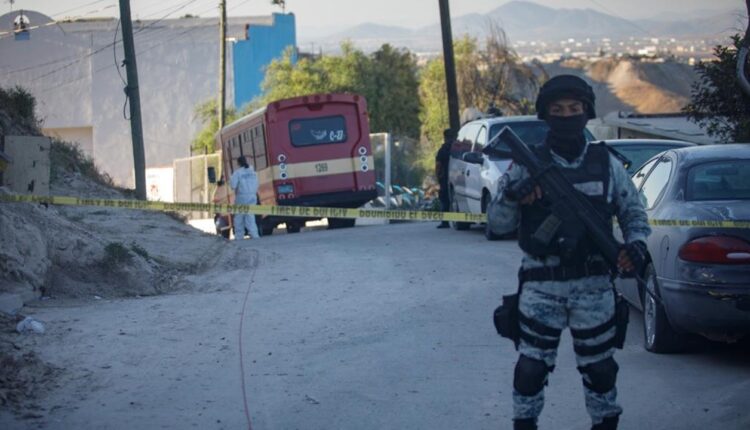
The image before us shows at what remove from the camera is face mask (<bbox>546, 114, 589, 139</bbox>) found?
5.43 m

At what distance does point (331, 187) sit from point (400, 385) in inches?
689

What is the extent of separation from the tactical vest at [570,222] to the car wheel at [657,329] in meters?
2.81

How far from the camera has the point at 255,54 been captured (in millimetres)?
58969

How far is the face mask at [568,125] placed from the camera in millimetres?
5426

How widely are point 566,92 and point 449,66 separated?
2139 centimetres

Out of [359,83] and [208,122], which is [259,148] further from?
[208,122]

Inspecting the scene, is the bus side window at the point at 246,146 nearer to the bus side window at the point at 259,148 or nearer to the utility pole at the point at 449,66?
the bus side window at the point at 259,148

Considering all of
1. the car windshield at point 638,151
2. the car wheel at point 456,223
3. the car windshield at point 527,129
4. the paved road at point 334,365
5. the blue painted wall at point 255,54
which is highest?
the blue painted wall at point 255,54

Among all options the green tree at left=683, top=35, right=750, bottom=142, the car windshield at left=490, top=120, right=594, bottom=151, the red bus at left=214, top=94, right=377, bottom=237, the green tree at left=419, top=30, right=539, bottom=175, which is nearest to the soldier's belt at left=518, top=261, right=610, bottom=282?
the green tree at left=683, top=35, right=750, bottom=142

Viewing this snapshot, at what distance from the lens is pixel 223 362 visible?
26.6 ft

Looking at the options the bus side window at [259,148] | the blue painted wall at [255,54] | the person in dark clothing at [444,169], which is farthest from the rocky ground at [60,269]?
the blue painted wall at [255,54]

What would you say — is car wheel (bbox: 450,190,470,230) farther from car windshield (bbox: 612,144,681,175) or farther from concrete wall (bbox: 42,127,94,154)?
concrete wall (bbox: 42,127,94,154)

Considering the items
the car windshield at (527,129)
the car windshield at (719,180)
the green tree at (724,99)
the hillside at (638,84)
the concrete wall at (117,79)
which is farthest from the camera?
the hillside at (638,84)

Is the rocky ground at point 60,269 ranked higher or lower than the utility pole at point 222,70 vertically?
lower
